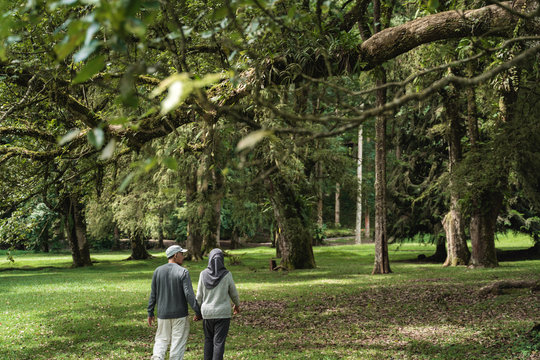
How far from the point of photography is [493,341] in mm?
7824

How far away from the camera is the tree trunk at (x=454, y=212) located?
19.7 metres

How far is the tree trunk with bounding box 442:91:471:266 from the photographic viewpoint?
19.7 meters

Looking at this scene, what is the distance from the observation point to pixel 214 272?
6453mm

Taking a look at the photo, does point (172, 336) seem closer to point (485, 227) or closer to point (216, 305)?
point (216, 305)

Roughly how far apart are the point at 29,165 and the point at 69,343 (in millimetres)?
3731

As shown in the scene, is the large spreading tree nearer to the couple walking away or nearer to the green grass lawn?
the couple walking away

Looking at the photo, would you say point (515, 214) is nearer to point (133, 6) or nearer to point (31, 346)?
point (31, 346)

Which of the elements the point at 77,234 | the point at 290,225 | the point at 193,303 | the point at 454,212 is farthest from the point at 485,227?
the point at 77,234

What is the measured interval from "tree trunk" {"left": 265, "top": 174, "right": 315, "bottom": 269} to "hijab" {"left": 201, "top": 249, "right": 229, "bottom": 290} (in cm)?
1393

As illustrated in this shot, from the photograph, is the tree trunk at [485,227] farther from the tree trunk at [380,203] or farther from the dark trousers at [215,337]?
the dark trousers at [215,337]

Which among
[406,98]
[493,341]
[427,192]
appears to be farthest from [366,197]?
[406,98]

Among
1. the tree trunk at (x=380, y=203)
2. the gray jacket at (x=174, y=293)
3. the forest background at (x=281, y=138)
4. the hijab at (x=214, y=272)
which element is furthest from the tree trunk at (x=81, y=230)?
the hijab at (x=214, y=272)

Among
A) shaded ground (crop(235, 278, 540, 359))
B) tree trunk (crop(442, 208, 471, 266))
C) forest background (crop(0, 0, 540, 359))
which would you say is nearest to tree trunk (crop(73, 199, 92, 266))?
forest background (crop(0, 0, 540, 359))

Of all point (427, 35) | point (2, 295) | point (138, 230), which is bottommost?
point (2, 295)
